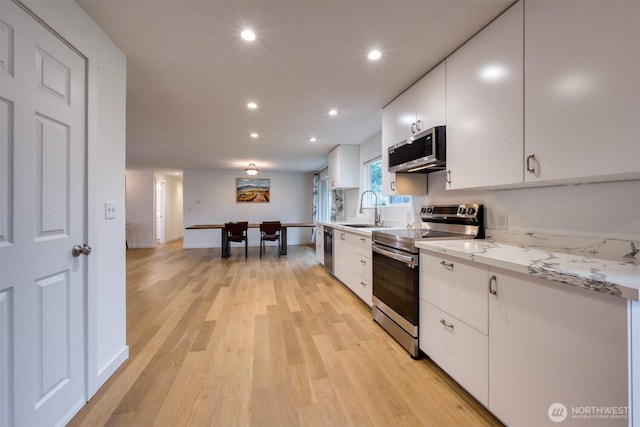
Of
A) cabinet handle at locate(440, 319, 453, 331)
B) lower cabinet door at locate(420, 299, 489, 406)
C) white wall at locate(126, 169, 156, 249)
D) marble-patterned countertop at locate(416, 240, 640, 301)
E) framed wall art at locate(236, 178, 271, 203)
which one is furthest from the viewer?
framed wall art at locate(236, 178, 271, 203)

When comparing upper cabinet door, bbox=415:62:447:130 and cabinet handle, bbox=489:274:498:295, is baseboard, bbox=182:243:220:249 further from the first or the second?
cabinet handle, bbox=489:274:498:295

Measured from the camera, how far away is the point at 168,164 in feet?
21.1

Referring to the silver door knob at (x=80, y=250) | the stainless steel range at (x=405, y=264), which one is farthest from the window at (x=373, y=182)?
the silver door knob at (x=80, y=250)

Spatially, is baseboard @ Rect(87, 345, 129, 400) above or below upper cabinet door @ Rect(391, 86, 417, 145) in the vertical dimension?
below

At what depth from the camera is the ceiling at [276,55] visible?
1.44 metres

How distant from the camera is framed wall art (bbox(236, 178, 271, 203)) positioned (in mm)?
7680

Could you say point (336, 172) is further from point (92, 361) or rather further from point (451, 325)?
point (92, 361)

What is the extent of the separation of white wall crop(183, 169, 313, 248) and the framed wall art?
12 cm

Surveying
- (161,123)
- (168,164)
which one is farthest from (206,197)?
(161,123)

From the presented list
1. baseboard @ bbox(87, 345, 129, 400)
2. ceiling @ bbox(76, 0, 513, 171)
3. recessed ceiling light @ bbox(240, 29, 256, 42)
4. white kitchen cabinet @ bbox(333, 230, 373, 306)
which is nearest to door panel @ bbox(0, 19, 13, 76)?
ceiling @ bbox(76, 0, 513, 171)

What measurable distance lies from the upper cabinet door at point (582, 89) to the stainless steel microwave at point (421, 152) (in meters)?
0.64

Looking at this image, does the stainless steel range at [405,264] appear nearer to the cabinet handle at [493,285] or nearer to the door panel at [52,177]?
the cabinet handle at [493,285]

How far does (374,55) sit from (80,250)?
2.31 meters

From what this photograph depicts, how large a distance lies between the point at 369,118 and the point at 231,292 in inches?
117
